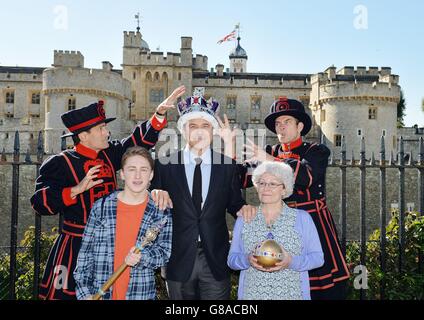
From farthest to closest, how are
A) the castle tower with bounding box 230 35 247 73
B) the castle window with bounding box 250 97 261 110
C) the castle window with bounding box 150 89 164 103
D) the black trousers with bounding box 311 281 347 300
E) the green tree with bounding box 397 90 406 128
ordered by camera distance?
the castle tower with bounding box 230 35 247 73
the green tree with bounding box 397 90 406 128
the castle window with bounding box 250 97 261 110
the castle window with bounding box 150 89 164 103
the black trousers with bounding box 311 281 347 300

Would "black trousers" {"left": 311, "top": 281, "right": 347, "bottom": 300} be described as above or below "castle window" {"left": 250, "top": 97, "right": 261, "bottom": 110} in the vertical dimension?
below

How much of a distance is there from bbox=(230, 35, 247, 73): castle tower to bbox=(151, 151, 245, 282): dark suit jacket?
5764 centimetres

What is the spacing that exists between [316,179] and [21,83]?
3851 centimetres

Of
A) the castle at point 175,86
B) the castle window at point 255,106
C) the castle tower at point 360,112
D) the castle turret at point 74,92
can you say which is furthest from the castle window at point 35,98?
the castle tower at point 360,112

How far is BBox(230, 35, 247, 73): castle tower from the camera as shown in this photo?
61.0 metres

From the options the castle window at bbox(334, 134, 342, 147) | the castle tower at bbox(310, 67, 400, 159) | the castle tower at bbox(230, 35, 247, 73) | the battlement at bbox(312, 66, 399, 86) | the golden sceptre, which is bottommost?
the golden sceptre

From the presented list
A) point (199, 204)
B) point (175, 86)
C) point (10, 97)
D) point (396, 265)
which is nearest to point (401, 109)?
point (175, 86)

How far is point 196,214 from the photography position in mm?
4035

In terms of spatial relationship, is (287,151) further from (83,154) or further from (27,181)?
(27,181)

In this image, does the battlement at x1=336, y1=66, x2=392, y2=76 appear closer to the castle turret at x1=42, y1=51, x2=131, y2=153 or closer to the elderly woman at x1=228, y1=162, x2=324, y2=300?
the castle turret at x1=42, y1=51, x2=131, y2=153

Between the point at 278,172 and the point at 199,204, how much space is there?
76 centimetres

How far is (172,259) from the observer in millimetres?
3986

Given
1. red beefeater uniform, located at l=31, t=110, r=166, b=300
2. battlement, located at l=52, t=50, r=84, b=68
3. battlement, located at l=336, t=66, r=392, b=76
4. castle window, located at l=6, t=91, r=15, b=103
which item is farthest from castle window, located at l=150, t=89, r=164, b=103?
red beefeater uniform, located at l=31, t=110, r=166, b=300
